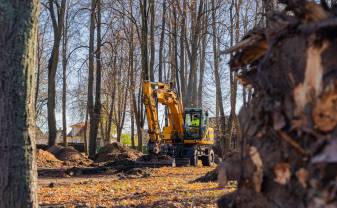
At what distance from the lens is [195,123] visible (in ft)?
71.8

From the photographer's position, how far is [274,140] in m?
3.02

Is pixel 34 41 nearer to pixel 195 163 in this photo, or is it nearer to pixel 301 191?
pixel 301 191

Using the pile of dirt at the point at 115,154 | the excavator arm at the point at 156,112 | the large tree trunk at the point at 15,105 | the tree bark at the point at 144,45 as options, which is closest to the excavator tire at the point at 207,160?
the excavator arm at the point at 156,112

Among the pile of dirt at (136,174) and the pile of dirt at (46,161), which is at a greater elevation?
the pile of dirt at (46,161)

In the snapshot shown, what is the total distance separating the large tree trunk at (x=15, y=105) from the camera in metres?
4.36

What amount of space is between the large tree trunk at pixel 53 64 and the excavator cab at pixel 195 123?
6.84m

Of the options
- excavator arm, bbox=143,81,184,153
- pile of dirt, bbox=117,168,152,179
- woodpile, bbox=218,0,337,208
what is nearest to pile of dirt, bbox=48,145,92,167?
excavator arm, bbox=143,81,184,153

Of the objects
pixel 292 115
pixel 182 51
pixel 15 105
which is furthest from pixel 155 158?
pixel 292 115

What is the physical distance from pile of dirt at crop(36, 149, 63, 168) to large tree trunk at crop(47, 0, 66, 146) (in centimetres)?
357

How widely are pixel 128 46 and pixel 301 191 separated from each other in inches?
1237

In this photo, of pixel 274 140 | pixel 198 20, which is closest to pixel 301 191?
pixel 274 140

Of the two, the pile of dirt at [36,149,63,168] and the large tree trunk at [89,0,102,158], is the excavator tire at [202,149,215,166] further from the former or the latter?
the pile of dirt at [36,149,63,168]

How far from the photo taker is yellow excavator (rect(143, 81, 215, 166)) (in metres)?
19.9

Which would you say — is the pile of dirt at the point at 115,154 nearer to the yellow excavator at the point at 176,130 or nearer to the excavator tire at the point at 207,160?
the yellow excavator at the point at 176,130
